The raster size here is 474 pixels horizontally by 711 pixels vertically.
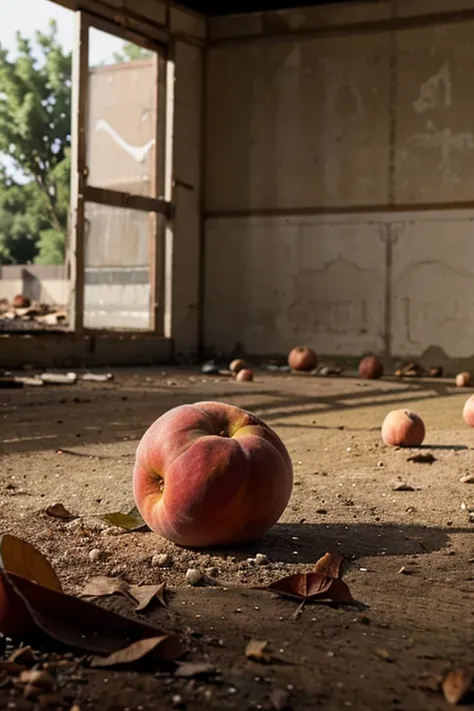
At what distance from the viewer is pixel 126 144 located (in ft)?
47.3

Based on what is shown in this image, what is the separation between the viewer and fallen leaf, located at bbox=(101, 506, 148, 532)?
367 cm

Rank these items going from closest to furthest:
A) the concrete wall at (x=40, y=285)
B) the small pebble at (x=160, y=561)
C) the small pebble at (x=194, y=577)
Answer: the small pebble at (x=194, y=577) < the small pebble at (x=160, y=561) < the concrete wall at (x=40, y=285)

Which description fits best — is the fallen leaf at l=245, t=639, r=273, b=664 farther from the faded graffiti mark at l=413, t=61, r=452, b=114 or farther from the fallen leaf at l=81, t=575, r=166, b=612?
the faded graffiti mark at l=413, t=61, r=452, b=114

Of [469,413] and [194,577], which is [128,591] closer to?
[194,577]

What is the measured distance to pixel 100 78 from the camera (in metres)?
13.9

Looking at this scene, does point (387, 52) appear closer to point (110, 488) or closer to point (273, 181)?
point (273, 181)

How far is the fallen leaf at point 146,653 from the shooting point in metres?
2.17

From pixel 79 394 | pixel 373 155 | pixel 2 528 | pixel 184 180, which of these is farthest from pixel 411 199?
pixel 2 528

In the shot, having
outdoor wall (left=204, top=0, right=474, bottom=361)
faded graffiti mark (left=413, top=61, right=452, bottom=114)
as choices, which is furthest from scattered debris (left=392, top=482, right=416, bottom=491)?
faded graffiti mark (left=413, top=61, right=452, bottom=114)

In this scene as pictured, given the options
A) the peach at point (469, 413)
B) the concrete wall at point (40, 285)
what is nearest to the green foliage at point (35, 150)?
the concrete wall at point (40, 285)

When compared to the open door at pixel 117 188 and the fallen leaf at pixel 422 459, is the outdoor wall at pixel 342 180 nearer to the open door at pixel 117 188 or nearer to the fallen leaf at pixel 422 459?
the open door at pixel 117 188

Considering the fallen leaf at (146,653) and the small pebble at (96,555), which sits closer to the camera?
the fallen leaf at (146,653)

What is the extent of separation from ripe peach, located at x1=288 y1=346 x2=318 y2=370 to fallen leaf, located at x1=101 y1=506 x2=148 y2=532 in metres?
10.0

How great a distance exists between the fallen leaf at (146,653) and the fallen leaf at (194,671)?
0.19 ft
